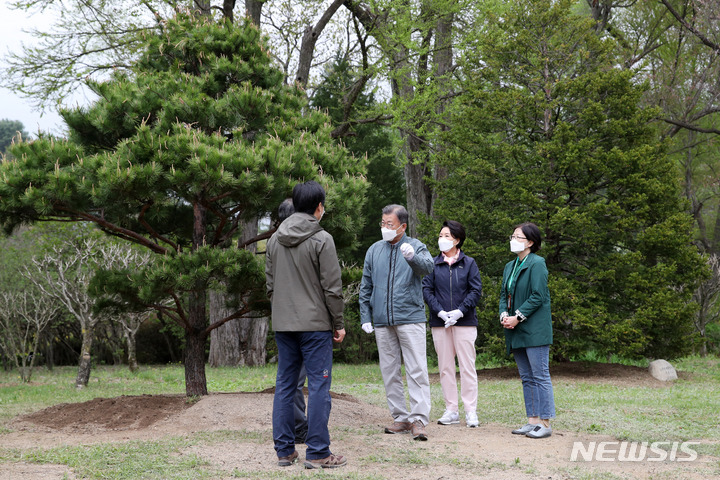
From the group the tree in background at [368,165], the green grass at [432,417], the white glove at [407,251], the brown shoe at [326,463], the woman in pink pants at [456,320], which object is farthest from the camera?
the tree in background at [368,165]

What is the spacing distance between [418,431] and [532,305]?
4.41 ft

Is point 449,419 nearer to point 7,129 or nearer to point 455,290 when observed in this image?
point 455,290

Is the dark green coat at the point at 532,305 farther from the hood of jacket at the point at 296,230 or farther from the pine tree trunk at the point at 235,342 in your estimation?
the pine tree trunk at the point at 235,342

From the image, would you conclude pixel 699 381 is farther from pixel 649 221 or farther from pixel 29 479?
pixel 29 479

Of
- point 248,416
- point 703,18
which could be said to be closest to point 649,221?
point 703,18

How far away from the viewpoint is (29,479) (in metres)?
3.96

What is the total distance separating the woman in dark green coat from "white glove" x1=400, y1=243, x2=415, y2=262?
0.84 meters

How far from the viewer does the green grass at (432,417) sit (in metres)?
4.30

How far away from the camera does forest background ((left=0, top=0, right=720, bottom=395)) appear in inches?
239

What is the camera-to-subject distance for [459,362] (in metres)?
5.72

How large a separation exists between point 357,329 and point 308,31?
779 centimetres

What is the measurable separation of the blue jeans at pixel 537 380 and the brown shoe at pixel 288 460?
195 centimetres

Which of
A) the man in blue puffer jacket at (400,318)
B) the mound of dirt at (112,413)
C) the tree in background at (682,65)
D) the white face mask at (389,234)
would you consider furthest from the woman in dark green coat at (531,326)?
the tree in background at (682,65)

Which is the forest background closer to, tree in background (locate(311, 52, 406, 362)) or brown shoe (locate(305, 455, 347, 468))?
tree in background (locate(311, 52, 406, 362))
